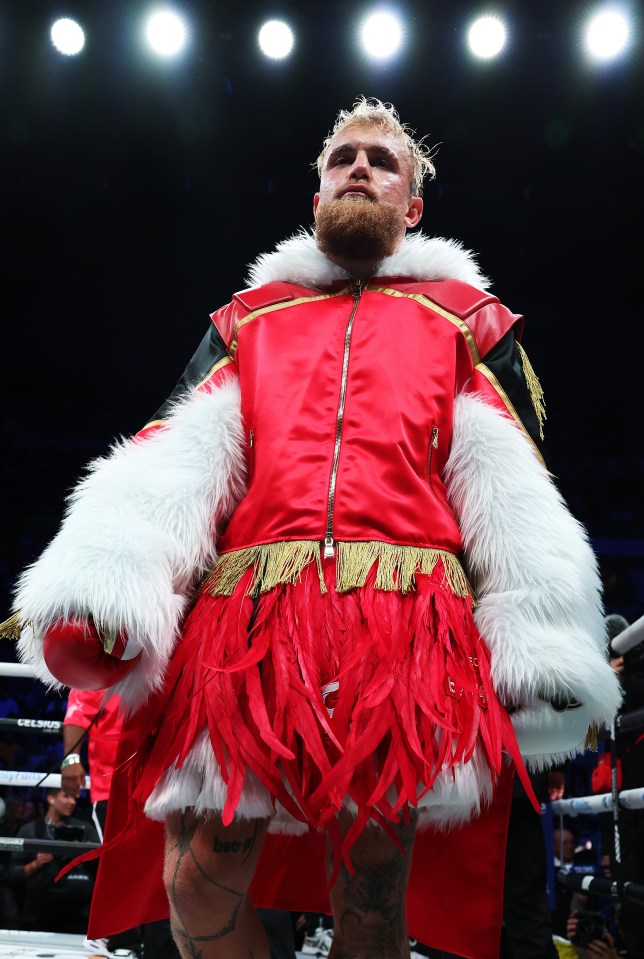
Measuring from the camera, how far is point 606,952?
2281 millimetres

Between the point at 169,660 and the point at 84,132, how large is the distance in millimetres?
4352

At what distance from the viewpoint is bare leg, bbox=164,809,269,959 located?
1.08m

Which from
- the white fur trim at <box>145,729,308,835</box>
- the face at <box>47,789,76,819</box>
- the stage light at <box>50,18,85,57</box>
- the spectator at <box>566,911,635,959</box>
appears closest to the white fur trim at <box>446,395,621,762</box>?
the white fur trim at <box>145,729,308,835</box>

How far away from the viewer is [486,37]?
3973mm

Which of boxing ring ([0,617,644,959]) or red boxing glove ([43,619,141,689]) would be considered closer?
red boxing glove ([43,619,141,689])

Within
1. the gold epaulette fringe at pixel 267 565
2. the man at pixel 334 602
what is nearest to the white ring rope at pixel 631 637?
the man at pixel 334 602

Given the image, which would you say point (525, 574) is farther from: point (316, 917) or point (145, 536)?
point (316, 917)

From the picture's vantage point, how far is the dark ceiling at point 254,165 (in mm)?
4102

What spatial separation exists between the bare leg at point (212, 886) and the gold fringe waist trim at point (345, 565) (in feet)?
1.11

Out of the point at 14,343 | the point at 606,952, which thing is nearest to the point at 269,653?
the point at 606,952

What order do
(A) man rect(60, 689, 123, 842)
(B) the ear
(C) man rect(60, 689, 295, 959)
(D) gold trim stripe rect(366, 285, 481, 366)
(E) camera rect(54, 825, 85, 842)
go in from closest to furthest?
1. (D) gold trim stripe rect(366, 285, 481, 366)
2. (B) the ear
3. (C) man rect(60, 689, 295, 959)
4. (A) man rect(60, 689, 123, 842)
5. (E) camera rect(54, 825, 85, 842)

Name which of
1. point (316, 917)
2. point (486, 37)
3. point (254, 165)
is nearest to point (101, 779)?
point (316, 917)

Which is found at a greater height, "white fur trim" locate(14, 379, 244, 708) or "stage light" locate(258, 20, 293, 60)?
"stage light" locate(258, 20, 293, 60)

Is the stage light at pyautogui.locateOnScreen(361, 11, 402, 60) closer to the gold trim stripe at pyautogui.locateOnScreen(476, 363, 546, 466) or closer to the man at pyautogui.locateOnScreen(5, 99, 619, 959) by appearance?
the man at pyautogui.locateOnScreen(5, 99, 619, 959)
